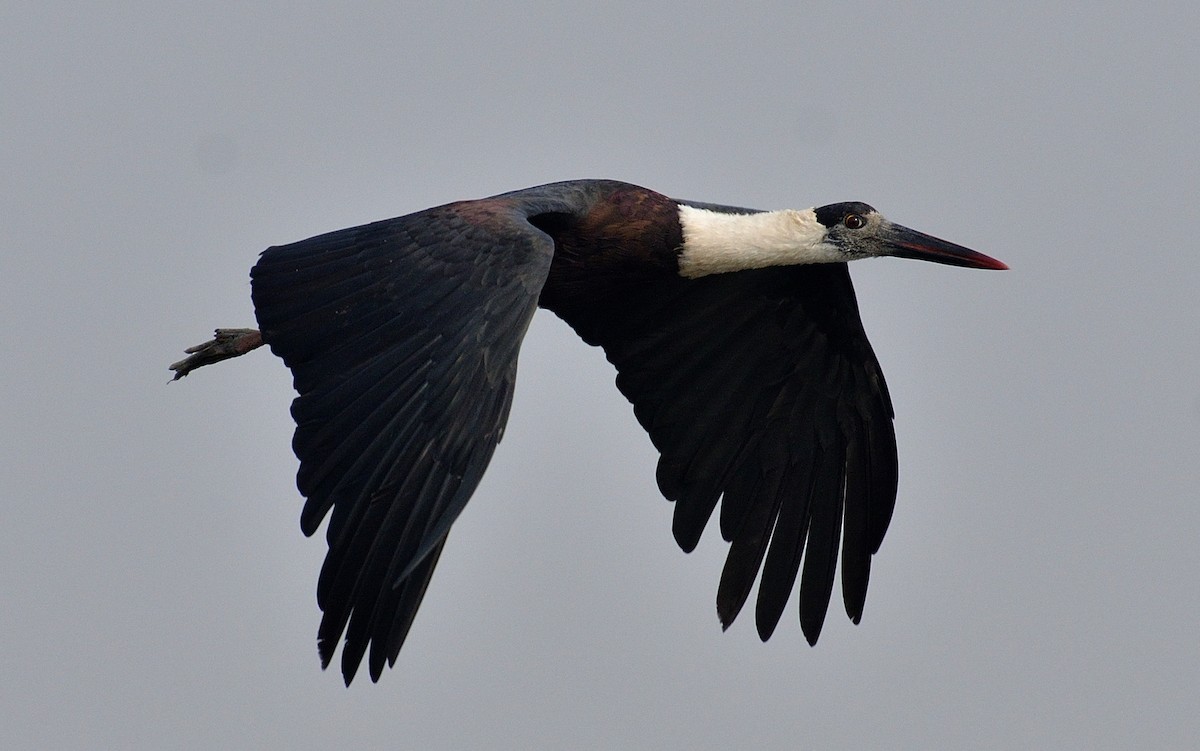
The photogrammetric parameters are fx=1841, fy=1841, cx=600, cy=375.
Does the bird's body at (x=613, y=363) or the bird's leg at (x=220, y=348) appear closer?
the bird's body at (x=613, y=363)

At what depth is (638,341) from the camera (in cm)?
998

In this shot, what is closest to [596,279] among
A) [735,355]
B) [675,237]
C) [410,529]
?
[675,237]

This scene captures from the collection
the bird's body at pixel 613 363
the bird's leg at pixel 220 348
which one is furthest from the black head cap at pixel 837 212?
the bird's leg at pixel 220 348

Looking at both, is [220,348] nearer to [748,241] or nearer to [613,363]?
[613,363]

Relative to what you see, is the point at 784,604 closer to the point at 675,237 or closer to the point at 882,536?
the point at 882,536

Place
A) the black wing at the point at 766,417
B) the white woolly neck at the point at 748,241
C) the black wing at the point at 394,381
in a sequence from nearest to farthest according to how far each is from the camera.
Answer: the black wing at the point at 394,381 < the white woolly neck at the point at 748,241 < the black wing at the point at 766,417

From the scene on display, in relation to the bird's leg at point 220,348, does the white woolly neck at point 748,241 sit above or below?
above

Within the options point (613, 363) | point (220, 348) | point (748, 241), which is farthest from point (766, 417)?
point (220, 348)

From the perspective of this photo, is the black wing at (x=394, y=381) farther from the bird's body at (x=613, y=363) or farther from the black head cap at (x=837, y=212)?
the black head cap at (x=837, y=212)

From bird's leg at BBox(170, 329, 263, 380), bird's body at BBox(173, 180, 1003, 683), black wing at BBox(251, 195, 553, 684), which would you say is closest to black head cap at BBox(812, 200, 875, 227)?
bird's body at BBox(173, 180, 1003, 683)

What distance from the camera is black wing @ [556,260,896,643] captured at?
981cm

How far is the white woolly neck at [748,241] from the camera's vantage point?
934cm

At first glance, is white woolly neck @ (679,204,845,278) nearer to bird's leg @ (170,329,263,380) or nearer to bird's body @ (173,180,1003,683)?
bird's body @ (173,180,1003,683)

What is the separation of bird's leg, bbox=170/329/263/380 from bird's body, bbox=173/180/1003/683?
58mm
